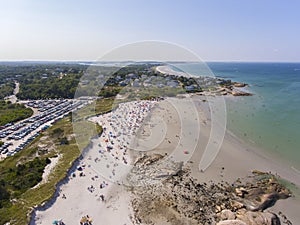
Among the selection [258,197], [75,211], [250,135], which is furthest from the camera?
[250,135]

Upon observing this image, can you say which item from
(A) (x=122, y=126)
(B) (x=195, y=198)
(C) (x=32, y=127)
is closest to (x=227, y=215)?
(B) (x=195, y=198)

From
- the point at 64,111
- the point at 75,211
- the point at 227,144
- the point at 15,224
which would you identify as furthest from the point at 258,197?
the point at 64,111

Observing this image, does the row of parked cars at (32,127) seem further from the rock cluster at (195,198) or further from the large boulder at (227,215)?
the large boulder at (227,215)

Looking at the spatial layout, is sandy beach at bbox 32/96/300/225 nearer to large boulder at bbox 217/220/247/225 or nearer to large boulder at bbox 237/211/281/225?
large boulder at bbox 237/211/281/225

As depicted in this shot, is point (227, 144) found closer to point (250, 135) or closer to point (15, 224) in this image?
point (250, 135)

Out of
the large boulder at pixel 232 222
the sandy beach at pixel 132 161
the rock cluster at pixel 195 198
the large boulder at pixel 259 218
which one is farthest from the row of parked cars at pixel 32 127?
the large boulder at pixel 259 218

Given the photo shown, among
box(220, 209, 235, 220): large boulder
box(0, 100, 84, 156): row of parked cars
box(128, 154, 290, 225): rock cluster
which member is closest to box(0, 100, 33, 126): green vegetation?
box(0, 100, 84, 156): row of parked cars

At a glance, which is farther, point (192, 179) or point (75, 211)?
point (192, 179)
